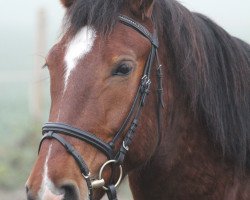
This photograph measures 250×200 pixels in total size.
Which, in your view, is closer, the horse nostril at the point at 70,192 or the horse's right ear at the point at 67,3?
the horse nostril at the point at 70,192

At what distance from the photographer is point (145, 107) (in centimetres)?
324

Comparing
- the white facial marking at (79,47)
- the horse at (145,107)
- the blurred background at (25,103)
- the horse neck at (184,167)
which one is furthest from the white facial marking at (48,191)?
the blurred background at (25,103)

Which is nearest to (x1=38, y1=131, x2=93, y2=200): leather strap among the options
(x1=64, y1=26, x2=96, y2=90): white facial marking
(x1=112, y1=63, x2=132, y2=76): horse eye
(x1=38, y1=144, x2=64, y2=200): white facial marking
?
(x1=38, y1=144, x2=64, y2=200): white facial marking

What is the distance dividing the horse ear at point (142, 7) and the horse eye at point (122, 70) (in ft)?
1.17

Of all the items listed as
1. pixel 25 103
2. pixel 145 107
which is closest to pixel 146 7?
pixel 145 107

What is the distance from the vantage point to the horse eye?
307cm

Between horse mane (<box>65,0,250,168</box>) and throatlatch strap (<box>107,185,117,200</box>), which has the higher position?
horse mane (<box>65,0,250,168</box>)

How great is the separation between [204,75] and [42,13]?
710 cm

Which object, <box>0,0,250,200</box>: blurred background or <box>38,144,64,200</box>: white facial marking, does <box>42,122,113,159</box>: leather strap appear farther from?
<box>0,0,250,200</box>: blurred background

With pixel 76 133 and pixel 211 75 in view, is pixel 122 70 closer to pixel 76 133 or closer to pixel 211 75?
pixel 76 133

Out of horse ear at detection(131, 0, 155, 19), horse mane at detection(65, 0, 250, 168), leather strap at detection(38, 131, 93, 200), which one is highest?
horse ear at detection(131, 0, 155, 19)

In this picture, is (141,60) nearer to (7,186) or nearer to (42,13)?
(7,186)

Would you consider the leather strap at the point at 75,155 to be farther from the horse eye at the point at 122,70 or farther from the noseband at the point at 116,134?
the horse eye at the point at 122,70

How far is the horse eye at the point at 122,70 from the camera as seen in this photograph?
307cm
